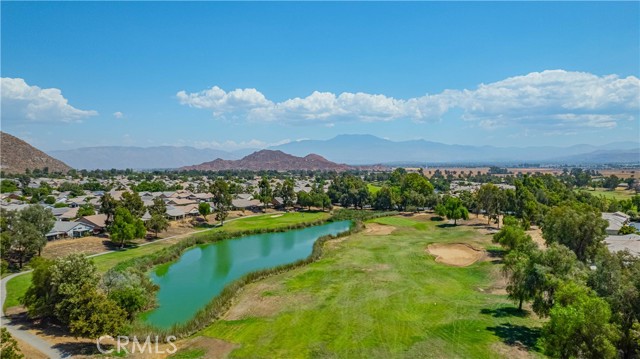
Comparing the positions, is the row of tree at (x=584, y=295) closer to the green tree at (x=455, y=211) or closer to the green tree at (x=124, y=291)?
the green tree at (x=124, y=291)

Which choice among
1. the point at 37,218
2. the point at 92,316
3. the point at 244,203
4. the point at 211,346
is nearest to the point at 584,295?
the point at 211,346

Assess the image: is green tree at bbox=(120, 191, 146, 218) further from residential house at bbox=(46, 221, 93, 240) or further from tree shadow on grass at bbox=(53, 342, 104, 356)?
tree shadow on grass at bbox=(53, 342, 104, 356)

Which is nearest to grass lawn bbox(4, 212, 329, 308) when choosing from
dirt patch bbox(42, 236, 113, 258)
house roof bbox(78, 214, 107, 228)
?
dirt patch bbox(42, 236, 113, 258)

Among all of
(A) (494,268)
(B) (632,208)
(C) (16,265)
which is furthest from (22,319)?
(B) (632,208)

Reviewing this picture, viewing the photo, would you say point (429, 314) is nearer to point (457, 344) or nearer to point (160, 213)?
point (457, 344)

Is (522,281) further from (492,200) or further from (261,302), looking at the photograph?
(492,200)

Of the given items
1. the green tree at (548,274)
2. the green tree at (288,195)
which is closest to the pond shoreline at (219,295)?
the green tree at (288,195)
